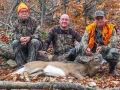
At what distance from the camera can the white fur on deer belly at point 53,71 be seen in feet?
23.5

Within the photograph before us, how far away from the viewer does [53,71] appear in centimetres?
721

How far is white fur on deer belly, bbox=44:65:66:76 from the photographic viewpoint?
23.5 feet

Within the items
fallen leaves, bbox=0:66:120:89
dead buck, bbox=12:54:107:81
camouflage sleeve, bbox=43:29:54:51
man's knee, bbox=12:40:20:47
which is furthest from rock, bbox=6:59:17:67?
dead buck, bbox=12:54:107:81

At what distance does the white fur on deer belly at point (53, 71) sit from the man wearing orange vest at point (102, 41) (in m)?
0.88

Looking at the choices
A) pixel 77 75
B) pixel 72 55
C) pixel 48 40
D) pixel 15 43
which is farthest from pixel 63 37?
A: pixel 77 75

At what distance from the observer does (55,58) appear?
8305mm

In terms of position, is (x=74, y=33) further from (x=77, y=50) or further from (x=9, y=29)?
(x=9, y=29)

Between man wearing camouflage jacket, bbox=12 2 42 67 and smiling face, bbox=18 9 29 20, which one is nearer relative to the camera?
man wearing camouflage jacket, bbox=12 2 42 67

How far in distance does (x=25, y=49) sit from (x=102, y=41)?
2.08 m

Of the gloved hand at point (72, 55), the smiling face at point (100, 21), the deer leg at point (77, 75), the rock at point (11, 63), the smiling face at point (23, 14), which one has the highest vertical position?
the smiling face at point (23, 14)

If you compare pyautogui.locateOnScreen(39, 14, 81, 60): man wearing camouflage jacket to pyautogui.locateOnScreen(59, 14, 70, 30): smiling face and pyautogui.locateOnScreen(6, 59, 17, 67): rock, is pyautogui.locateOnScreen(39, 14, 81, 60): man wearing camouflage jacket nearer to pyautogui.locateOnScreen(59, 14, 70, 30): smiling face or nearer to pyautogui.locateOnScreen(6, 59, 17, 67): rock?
pyautogui.locateOnScreen(59, 14, 70, 30): smiling face

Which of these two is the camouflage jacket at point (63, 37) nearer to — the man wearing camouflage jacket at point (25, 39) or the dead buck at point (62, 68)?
the man wearing camouflage jacket at point (25, 39)

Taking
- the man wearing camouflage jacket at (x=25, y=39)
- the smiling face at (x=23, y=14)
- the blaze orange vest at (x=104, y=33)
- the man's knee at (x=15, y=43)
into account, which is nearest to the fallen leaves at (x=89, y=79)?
the man wearing camouflage jacket at (x=25, y=39)

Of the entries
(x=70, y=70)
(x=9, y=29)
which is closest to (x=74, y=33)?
(x=70, y=70)
